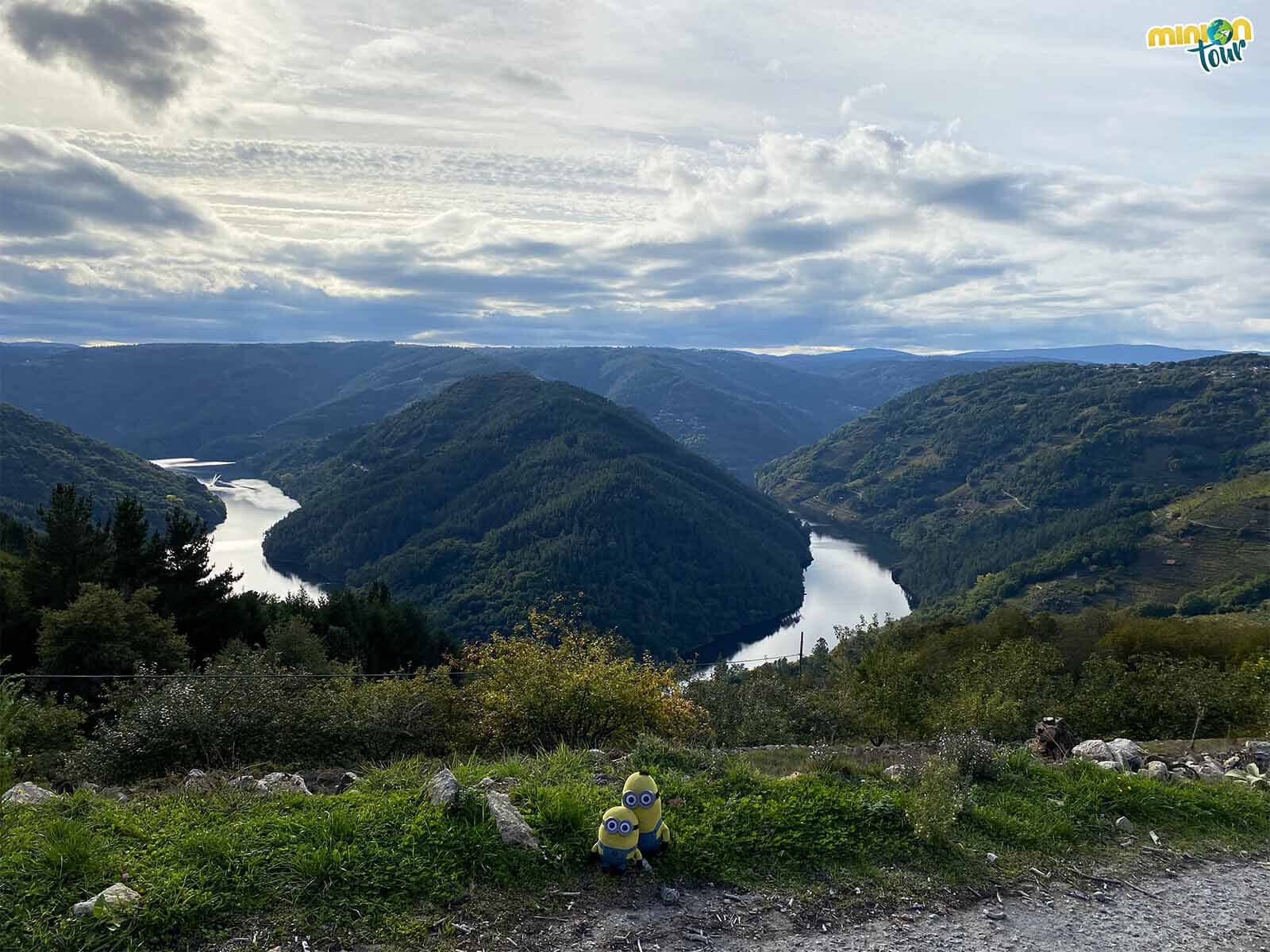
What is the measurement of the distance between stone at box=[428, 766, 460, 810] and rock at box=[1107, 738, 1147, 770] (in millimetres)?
9274

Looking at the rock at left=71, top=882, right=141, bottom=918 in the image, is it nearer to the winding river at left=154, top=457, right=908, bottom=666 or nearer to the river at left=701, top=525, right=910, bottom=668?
the river at left=701, top=525, right=910, bottom=668

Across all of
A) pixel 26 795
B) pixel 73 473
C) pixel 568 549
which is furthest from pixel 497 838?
pixel 73 473

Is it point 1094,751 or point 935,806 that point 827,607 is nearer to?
point 1094,751

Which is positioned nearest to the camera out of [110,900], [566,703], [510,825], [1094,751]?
[110,900]

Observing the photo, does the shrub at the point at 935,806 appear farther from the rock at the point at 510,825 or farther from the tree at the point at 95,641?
the tree at the point at 95,641

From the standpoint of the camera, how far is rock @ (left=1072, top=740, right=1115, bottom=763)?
10758 mm

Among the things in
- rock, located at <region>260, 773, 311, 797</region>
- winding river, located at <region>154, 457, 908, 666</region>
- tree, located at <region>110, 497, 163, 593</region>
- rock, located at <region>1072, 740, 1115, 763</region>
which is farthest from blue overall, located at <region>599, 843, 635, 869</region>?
winding river, located at <region>154, 457, 908, 666</region>

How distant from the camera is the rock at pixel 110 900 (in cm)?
525

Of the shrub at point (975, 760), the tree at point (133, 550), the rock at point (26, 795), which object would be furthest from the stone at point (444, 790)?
the tree at point (133, 550)

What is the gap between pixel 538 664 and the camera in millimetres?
11789

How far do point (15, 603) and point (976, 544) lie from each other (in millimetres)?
192466

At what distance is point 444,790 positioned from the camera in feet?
23.0

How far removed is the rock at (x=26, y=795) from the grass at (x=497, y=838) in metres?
0.40

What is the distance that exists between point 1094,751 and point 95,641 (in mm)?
25278
